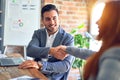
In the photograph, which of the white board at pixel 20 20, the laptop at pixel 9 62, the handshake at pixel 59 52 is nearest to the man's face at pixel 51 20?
the handshake at pixel 59 52

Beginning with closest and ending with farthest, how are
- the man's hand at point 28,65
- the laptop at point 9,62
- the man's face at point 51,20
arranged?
the man's hand at point 28,65 < the laptop at point 9,62 < the man's face at point 51,20

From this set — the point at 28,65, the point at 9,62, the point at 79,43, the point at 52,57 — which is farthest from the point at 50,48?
the point at 79,43

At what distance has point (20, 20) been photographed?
3990 mm

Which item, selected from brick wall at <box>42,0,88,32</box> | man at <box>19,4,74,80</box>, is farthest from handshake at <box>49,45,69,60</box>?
brick wall at <box>42,0,88,32</box>

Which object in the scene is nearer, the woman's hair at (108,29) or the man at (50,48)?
the woman's hair at (108,29)

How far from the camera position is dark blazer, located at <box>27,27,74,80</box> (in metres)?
2.26

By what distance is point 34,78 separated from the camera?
183cm

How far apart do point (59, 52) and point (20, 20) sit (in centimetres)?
190

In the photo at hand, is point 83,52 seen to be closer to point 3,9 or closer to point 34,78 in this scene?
point 34,78

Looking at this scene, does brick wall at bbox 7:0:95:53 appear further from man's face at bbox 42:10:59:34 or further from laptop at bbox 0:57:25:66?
laptop at bbox 0:57:25:66

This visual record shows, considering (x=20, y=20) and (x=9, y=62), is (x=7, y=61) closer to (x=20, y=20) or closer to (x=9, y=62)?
(x=9, y=62)

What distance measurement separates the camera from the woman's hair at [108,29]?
40.4 inches

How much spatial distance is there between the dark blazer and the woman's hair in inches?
46.6

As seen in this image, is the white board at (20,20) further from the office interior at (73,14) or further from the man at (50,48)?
the man at (50,48)
